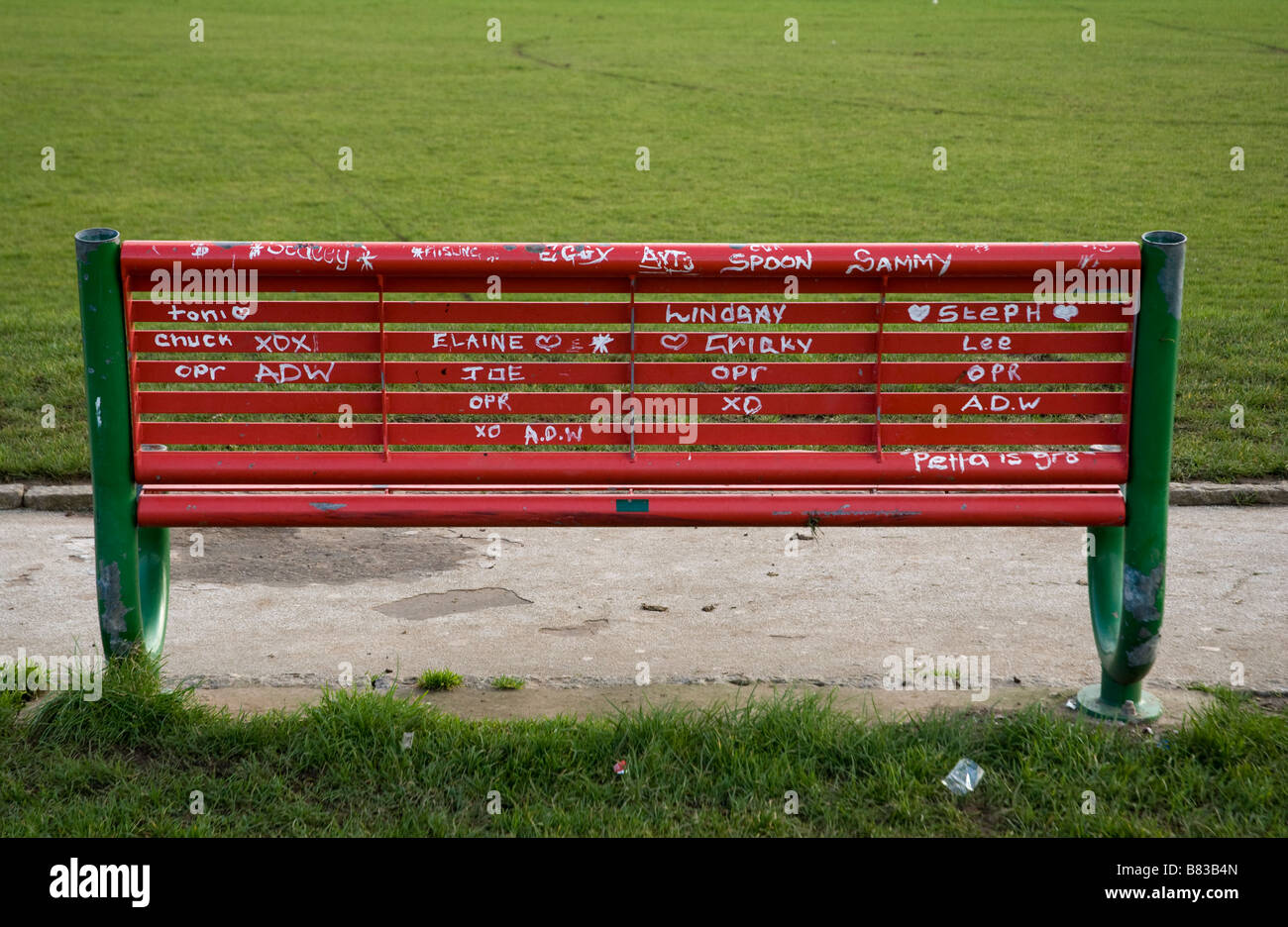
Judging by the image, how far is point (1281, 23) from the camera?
26.9 meters

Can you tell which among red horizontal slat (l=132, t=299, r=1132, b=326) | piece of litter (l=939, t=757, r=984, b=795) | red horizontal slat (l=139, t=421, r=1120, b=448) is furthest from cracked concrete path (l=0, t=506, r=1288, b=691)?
red horizontal slat (l=132, t=299, r=1132, b=326)

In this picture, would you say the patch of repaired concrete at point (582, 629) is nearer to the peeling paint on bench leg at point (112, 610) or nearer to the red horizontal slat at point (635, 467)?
the red horizontal slat at point (635, 467)

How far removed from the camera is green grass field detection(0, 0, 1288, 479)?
1038cm

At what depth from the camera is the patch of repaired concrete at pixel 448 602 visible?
495 cm

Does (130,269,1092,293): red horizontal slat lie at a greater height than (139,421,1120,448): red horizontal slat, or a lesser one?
greater

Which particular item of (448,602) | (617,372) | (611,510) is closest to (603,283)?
(617,372)

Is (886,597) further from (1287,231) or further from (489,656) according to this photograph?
(1287,231)

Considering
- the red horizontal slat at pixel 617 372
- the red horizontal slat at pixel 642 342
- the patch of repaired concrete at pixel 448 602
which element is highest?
the red horizontal slat at pixel 642 342

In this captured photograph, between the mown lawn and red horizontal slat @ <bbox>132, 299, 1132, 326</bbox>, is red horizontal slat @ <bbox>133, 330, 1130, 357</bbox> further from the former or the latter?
the mown lawn

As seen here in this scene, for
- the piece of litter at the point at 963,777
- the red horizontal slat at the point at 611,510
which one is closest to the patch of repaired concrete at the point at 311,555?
the red horizontal slat at the point at 611,510

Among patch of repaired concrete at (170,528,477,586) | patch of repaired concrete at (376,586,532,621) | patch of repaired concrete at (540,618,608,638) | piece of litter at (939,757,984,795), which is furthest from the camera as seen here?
patch of repaired concrete at (170,528,477,586)

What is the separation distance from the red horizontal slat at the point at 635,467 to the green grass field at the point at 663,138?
108 inches
